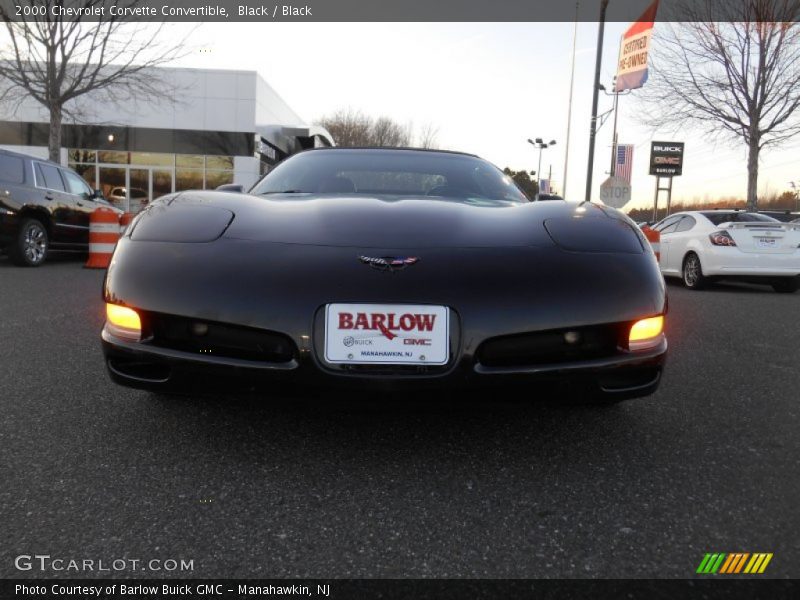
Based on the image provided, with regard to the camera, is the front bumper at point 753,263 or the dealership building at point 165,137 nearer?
the front bumper at point 753,263

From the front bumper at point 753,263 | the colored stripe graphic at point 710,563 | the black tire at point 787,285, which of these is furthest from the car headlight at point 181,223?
the black tire at point 787,285

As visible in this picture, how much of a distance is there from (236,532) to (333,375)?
47 cm

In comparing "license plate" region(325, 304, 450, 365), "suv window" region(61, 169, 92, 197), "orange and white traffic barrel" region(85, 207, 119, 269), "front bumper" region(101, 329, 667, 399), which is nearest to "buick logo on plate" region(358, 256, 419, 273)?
"license plate" region(325, 304, 450, 365)

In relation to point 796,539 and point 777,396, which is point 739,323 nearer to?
point 777,396

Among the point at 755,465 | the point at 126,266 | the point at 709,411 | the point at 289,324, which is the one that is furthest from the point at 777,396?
the point at 126,266

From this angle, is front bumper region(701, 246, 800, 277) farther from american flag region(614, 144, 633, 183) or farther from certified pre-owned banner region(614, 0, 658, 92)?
american flag region(614, 144, 633, 183)

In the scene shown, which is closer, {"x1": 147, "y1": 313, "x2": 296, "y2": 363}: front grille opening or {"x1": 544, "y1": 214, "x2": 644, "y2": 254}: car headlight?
{"x1": 147, "y1": 313, "x2": 296, "y2": 363}: front grille opening

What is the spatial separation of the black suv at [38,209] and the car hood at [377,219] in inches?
283

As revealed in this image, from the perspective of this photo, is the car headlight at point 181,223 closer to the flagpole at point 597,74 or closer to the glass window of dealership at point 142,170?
the flagpole at point 597,74

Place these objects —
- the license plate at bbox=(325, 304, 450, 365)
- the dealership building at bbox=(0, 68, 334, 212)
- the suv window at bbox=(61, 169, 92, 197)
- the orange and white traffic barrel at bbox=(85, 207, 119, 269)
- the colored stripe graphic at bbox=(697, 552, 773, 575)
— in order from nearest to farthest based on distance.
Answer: the colored stripe graphic at bbox=(697, 552, 773, 575)
the license plate at bbox=(325, 304, 450, 365)
the orange and white traffic barrel at bbox=(85, 207, 119, 269)
the suv window at bbox=(61, 169, 92, 197)
the dealership building at bbox=(0, 68, 334, 212)

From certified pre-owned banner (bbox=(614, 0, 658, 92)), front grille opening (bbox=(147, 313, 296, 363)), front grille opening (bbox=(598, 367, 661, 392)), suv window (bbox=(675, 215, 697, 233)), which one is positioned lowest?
front grille opening (bbox=(598, 367, 661, 392))

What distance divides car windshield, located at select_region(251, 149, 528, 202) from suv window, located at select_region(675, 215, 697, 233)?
7101 mm

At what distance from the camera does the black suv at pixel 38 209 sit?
320 inches

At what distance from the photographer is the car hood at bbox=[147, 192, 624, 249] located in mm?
1961
